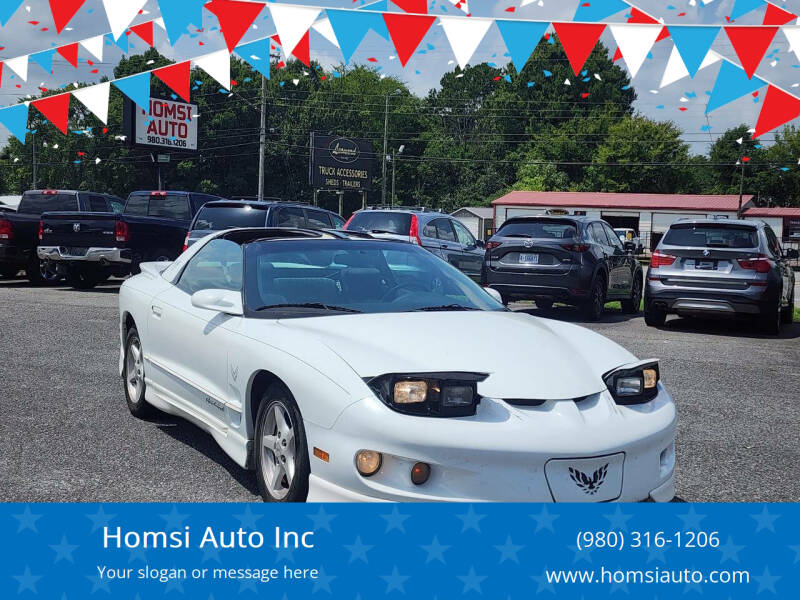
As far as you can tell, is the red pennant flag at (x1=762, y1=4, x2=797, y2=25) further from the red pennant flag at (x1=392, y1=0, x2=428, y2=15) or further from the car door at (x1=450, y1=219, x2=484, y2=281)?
the car door at (x1=450, y1=219, x2=484, y2=281)

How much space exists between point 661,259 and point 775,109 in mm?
2601

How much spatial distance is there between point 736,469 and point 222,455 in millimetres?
3130

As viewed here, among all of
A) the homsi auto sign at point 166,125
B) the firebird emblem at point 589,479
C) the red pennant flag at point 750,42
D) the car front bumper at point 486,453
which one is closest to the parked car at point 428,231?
the red pennant flag at point 750,42

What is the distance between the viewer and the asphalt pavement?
457 centimetres

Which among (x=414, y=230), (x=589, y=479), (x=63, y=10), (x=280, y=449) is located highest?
(x=63, y=10)

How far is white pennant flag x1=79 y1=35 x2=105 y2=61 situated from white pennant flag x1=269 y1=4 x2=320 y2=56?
9.55 feet

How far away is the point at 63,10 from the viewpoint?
34.0ft

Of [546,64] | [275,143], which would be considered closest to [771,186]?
[546,64]

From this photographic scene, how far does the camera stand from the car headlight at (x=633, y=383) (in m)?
3.76

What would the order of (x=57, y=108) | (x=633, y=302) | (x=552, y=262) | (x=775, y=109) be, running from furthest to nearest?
(x=633, y=302) → (x=57, y=108) → (x=552, y=262) → (x=775, y=109)

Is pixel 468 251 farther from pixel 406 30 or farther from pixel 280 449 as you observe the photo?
pixel 280 449

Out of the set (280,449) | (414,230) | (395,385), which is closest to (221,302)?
(280,449)

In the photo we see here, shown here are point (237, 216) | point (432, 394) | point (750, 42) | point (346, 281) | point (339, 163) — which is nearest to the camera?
point (432, 394)

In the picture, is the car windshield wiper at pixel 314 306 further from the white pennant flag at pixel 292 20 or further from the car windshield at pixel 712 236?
the car windshield at pixel 712 236
